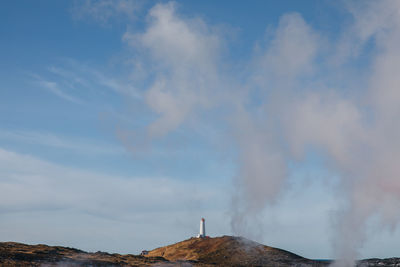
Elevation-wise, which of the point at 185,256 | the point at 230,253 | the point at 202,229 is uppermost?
the point at 202,229

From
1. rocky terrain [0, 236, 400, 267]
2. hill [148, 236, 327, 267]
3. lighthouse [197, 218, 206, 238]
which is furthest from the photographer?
lighthouse [197, 218, 206, 238]

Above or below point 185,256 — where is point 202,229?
above

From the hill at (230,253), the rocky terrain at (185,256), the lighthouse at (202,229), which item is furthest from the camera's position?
the lighthouse at (202,229)

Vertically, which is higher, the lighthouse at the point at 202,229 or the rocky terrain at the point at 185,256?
the lighthouse at the point at 202,229

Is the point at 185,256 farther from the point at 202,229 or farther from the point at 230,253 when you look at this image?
the point at 202,229

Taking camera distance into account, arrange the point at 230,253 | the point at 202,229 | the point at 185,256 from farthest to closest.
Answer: the point at 202,229
the point at 185,256
the point at 230,253

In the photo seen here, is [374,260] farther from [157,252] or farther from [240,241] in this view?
[157,252]

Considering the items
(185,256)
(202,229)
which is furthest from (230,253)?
(202,229)

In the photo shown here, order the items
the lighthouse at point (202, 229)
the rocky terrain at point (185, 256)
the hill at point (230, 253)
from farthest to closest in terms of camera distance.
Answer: the lighthouse at point (202, 229)
the hill at point (230, 253)
the rocky terrain at point (185, 256)

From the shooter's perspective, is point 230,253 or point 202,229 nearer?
point 230,253

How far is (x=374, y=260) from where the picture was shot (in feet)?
487

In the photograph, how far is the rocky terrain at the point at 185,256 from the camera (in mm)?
102431

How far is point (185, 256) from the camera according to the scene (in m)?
141

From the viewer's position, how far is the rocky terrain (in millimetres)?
102431
